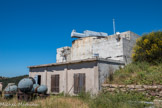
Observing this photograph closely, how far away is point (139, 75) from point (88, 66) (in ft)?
11.4

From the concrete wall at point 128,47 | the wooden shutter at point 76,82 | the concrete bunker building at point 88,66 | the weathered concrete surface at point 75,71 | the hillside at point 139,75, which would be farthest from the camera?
the concrete wall at point 128,47

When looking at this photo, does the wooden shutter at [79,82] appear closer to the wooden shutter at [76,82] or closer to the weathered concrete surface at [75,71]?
the wooden shutter at [76,82]

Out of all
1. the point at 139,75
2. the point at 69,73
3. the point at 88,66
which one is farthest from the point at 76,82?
the point at 139,75

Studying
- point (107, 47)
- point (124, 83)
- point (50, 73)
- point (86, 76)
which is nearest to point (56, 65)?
point (50, 73)

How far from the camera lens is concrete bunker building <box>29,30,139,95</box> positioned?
11141 mm

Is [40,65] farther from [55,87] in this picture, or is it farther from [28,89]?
[28,89]

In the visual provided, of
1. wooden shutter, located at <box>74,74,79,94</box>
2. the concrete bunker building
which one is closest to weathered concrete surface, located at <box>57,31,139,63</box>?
the concrete bunker building

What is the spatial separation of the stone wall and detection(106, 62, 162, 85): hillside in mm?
379

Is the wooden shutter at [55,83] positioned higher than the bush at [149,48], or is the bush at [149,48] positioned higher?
the bush at [149,48]

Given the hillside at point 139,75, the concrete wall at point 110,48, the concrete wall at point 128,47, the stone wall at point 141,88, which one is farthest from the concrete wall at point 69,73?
the concrete wall at point 128,47

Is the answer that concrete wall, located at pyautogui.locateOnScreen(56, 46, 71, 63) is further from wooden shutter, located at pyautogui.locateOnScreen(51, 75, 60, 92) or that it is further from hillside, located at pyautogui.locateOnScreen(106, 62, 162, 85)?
hillside, located at pyautogui.locateOnScreen(106, 62, 162, 85)

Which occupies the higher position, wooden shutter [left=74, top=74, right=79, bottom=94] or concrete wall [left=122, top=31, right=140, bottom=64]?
concrete wall [left=122, top=31, right=140, bottom=64]

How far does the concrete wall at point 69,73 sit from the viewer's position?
36.1ft

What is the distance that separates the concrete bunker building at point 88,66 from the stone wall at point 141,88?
2.55ft
